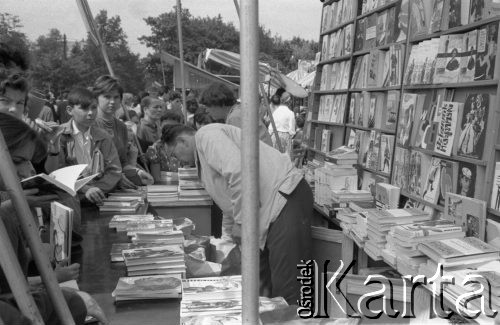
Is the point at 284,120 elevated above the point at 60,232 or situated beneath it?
elevated above

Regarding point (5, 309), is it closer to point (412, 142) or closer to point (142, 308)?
point (142, 308)

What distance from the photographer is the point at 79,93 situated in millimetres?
3582

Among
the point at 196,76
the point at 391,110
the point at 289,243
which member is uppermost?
the point at 196,76

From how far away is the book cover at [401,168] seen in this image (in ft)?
11.6

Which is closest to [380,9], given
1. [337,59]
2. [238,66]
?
[337,59]

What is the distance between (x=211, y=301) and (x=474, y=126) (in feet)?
5.58

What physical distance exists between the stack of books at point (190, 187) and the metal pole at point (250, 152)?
286cm

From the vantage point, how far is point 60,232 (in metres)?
2.09

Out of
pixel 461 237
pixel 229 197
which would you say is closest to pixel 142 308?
pixel 229 197

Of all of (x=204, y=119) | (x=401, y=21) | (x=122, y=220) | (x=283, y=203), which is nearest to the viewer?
(x=283, y=203)

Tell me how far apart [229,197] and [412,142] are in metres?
1.26

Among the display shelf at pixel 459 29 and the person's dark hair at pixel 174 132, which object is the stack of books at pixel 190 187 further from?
the display shelf at pixel 459 29

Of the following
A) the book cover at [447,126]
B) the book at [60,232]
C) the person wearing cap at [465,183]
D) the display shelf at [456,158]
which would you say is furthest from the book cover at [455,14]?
the book at [60,232]

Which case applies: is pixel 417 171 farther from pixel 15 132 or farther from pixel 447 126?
pixel 15 132
